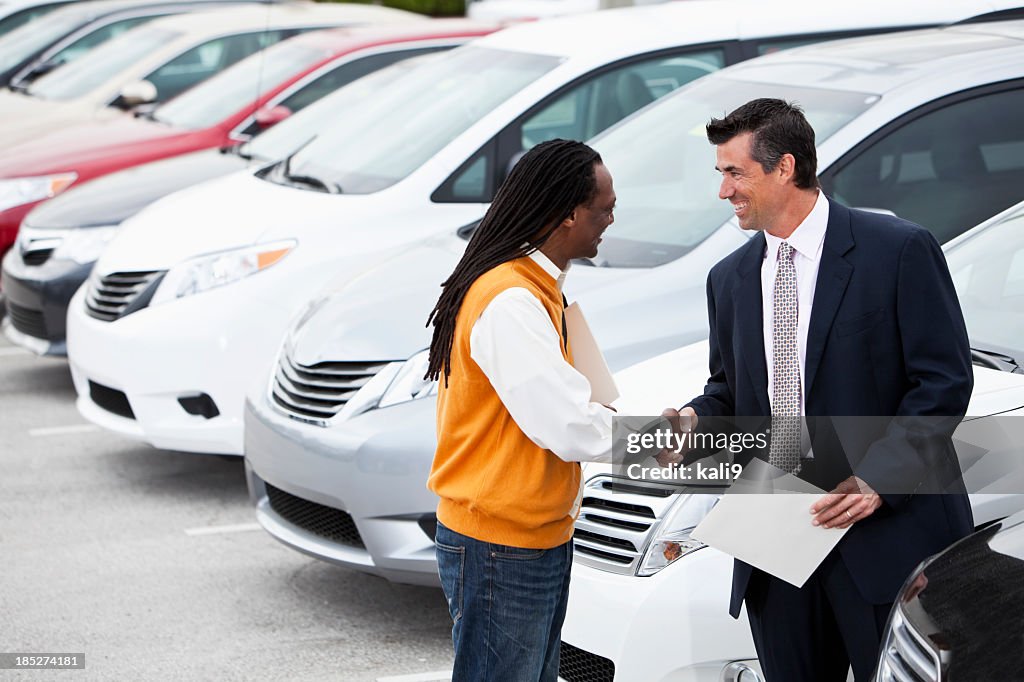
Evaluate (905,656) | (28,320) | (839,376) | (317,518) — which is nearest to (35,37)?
(28,320)

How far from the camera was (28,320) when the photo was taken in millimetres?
7992

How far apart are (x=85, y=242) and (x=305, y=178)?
5.68ft

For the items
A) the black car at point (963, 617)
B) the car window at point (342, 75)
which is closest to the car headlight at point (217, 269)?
the car window at point (342, 75)

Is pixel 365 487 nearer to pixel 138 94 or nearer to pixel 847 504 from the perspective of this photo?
pixel 847 504

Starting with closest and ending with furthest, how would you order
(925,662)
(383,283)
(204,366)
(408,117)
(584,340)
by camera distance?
(925,662)
(584,340)
(383,283)
(204,366)
(408,117)

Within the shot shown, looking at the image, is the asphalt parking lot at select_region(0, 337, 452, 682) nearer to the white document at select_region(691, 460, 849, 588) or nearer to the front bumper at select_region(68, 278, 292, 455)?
the front bumper at select_region(68, 278, 292, 455)

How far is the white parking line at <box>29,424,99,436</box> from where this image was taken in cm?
740

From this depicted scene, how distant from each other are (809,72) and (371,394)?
204cm

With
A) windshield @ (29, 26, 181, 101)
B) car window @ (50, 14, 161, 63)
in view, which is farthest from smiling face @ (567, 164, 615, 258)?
car window @ (50, 14, 161, 63)

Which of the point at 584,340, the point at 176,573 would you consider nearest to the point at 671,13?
the point at 176,573

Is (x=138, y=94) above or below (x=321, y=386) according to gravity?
below

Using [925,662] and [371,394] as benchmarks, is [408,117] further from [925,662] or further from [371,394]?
[925,662]

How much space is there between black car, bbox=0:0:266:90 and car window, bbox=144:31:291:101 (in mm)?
2879

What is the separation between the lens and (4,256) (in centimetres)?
894
